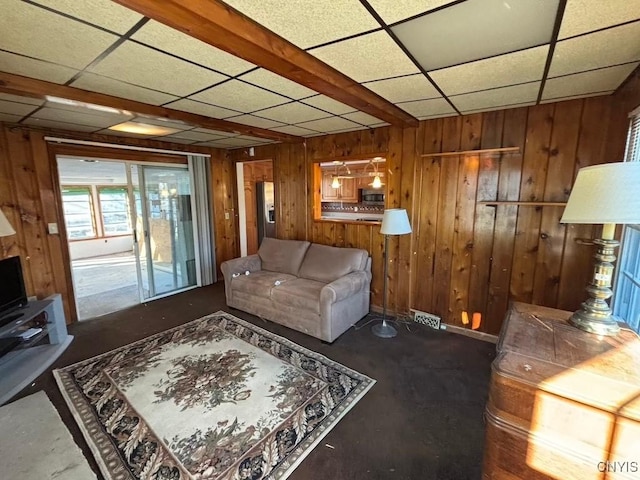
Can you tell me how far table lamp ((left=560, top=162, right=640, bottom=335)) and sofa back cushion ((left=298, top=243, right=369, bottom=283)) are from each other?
2288 mm

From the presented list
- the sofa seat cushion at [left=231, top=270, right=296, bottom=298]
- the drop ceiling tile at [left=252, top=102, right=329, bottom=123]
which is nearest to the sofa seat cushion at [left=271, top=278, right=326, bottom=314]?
the sofa seat cushion at [left=231, top=270, right=296, bottom=298]

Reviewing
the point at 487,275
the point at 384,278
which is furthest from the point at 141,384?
the point at 487,275

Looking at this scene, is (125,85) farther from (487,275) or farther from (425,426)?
(487,275)

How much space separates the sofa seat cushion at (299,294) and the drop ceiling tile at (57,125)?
2.82m

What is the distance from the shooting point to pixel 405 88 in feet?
7.20

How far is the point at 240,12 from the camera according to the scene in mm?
1267

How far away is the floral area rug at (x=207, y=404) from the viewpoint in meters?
1.68

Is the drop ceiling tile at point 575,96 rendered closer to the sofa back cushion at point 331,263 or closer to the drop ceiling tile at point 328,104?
the drop ceiling tile at point 328,104

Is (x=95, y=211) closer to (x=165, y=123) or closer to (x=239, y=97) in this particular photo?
(x=165, y=123)

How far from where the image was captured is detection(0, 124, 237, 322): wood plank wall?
3.08 m

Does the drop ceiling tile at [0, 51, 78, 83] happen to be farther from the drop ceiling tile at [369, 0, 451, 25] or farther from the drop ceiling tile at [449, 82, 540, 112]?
the drop ceiling tile at [449, 82, 540, 112]

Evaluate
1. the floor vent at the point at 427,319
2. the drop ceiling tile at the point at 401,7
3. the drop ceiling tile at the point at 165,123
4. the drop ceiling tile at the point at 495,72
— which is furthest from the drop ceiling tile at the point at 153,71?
the floor vent at the point at 427,319

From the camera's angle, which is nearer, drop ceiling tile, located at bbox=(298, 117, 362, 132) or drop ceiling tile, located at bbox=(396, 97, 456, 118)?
→ drop ceiling tile, located at bbox=(396, 97, 456, 118)

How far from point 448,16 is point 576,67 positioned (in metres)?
1.17
